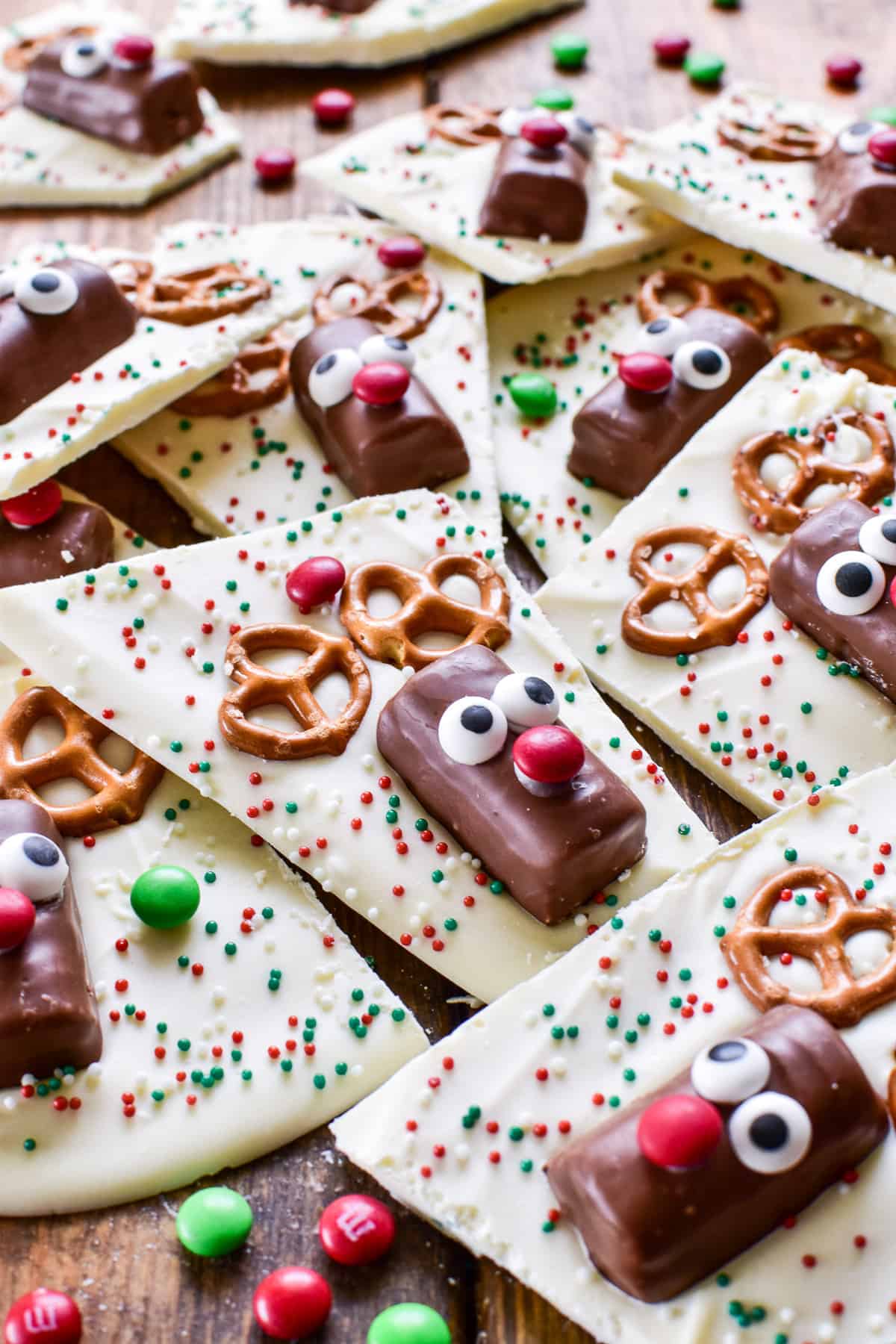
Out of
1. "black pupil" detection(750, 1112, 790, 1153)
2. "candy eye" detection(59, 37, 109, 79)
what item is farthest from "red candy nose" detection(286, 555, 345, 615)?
"candy eye" detection(59, 37, 109, 79)

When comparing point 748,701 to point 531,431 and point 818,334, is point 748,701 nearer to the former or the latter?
point 531,431

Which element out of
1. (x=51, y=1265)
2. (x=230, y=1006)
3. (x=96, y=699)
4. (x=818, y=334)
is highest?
(x=818, y=334)

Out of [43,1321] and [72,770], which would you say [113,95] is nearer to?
[72,770]

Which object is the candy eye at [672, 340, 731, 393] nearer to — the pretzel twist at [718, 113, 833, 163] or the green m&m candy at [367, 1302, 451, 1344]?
the pretzel twist at [718, 113, 833, 163]

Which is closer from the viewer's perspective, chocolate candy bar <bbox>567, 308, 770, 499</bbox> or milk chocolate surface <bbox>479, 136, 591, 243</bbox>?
chocolate candy bar <bbox>567, 308, 770, 499</bbox>

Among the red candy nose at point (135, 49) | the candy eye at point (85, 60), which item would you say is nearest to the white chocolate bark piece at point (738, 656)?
the red candy nose at point (135, 49)

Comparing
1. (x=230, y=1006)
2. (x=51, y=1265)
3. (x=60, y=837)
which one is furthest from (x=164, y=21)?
(x=51, y=1265)
